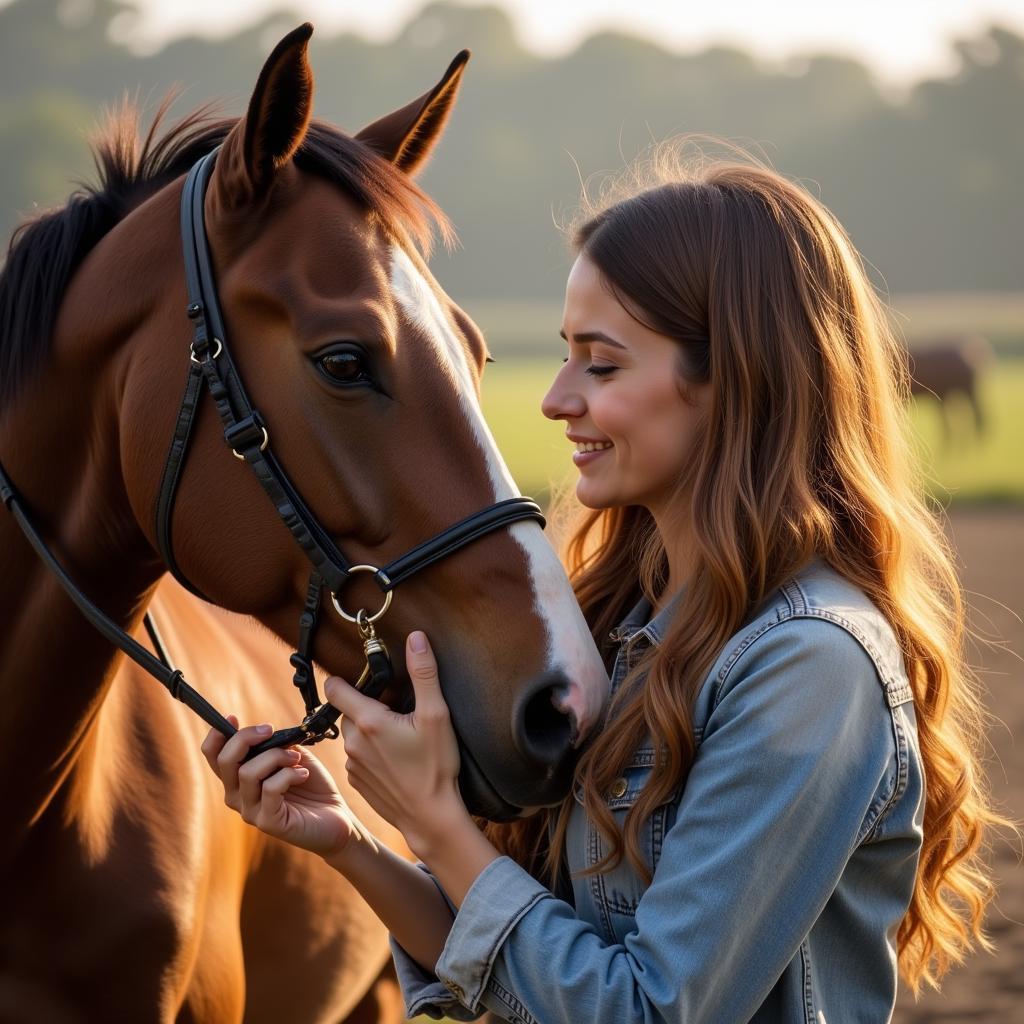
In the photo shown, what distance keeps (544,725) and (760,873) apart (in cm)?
42

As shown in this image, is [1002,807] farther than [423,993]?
Yes

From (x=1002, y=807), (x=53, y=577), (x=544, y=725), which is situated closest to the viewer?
(x=544, y=725)

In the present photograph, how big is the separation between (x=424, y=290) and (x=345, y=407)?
255mm

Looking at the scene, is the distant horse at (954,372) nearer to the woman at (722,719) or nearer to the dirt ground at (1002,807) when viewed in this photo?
the dirt ground at (1002,807)

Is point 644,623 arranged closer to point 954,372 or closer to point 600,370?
point 600,370

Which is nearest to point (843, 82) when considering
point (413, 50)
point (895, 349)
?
point (413, 50)

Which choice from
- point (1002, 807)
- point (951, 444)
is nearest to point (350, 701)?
point (1002, 807)

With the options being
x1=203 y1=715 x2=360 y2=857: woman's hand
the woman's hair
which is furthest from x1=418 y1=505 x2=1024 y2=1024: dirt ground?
x1=203 y1=715 x2=360 y2=857: woman's hand

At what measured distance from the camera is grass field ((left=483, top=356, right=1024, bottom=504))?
1991cm

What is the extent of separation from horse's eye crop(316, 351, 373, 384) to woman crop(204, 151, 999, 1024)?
341 mm

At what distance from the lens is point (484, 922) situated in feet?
5.90

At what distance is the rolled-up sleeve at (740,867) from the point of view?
165cm

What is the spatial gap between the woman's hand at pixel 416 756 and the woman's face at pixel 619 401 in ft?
1.48

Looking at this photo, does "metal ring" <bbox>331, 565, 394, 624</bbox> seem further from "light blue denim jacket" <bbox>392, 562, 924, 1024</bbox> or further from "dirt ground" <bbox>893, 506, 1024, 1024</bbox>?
"dirt ground" <bbox>893, 506, 1024, 1024</bbox>
